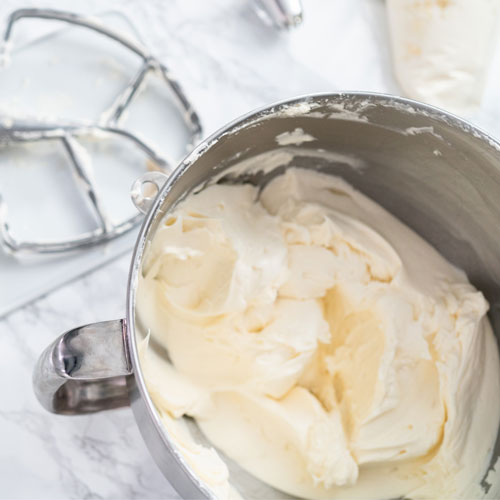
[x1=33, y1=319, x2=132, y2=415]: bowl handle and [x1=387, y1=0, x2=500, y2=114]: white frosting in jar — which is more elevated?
[x1=387, y1=0, x2=500, y2=114]: white frosting in jar

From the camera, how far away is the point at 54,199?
2.42 feet

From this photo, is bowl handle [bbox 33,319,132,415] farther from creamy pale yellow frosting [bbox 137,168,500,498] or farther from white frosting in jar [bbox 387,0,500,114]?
white frosting in jar [bbox 387,0,500,114]

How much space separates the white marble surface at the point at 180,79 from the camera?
666 mm

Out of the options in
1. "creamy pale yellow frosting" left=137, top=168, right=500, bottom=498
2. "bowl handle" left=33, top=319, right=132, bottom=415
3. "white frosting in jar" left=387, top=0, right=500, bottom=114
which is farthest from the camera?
"white frosting in jar" left=387, top=0, right=500, bottom=114

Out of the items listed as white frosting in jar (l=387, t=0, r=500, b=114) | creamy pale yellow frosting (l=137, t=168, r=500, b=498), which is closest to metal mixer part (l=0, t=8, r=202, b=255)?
creamy pale yellow frosting (l=137, t=168, r=500, b=498)

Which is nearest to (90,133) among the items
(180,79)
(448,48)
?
(180,79)

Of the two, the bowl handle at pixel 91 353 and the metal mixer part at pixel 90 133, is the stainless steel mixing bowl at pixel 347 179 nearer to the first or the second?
the bowl handle at pixel 91 353

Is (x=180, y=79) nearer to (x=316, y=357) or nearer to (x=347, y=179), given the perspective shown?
(x=347, y=179)

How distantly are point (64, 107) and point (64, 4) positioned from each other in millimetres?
136

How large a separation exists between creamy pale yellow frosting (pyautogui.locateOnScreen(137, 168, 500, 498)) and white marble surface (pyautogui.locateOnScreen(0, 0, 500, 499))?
4.9 inches

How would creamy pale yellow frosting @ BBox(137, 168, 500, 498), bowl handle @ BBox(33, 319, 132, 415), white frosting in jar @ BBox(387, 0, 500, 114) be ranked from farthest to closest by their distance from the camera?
white frosting in jar @ BBox(387, 0, 500, 114)
creamy pale yellow frosting @ BBox(137, 168, 500, 498)
bowl handle @ BBox(33, 319, 132, 415)

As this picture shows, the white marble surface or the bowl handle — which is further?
the white marble surface

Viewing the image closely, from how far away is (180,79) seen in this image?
0.80 metres

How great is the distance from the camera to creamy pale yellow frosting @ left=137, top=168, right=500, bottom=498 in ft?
2.02
